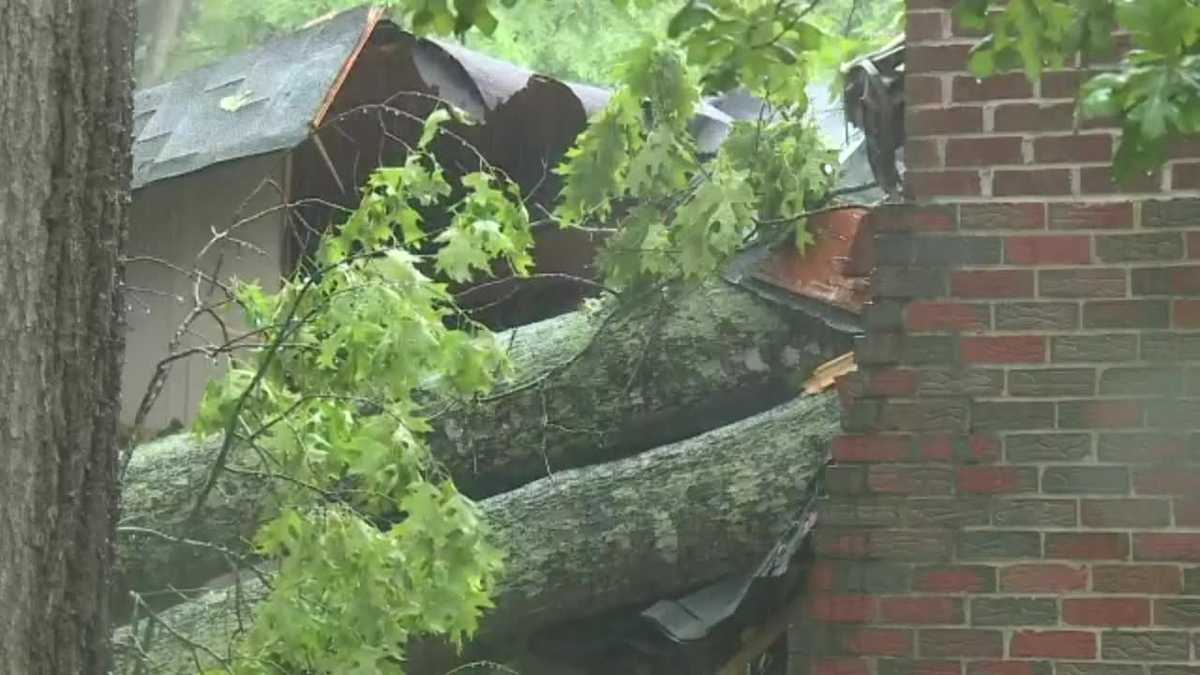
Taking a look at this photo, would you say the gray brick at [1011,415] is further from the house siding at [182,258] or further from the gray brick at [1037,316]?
the house siding at [182,258]

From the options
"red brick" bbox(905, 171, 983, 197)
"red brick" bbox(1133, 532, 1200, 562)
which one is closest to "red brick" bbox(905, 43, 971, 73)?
"red brick" bbox(905, 171, 983, 197)

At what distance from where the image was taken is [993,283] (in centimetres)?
364

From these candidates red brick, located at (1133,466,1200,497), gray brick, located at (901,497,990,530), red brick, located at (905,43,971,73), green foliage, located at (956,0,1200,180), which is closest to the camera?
green foliage, located at (956,0,1200,180)

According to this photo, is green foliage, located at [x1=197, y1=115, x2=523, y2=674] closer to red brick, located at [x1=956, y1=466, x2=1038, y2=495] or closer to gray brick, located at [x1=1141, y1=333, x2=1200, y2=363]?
red brick, located at [x1=956, y1=466, x2=1038, y2=495]

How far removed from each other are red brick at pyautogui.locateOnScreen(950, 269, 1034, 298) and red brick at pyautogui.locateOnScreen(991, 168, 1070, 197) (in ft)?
0.58

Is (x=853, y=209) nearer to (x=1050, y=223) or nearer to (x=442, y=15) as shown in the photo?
(x=1050, y=223)

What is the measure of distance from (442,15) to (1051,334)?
1603mm

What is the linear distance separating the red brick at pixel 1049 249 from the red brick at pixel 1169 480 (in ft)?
1.56

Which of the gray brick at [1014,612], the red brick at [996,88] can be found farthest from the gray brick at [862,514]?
the red brick at [996,88]

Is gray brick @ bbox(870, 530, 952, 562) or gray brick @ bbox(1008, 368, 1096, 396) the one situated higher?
gray brick @ bbox(1008, 368, 1096, 396)

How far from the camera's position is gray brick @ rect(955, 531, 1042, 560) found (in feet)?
11.8

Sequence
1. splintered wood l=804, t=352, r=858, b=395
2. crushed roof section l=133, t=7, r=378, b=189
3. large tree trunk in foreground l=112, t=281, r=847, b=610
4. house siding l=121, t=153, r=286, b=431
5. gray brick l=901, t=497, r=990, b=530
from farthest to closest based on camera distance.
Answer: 1. house siding l=121, t=153, r=286, b=431
2. crushed roof section l=133, t=7, r=378, b=189
3. large tree trunk in foreground l=112, t=281, r=847, b=610
4. splintered wood l=804, t=352, r=858, b=395
5. gray brick l=901, t=497, r=990, b=530

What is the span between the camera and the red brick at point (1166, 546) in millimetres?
3531

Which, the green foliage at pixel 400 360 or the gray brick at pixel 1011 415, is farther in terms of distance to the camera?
the green foliage at pixel 400 360
